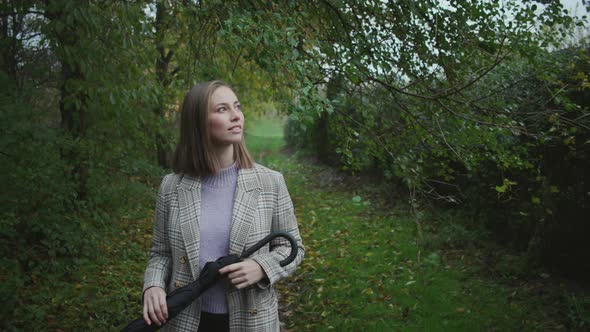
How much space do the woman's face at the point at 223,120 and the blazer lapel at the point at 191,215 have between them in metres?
0.25

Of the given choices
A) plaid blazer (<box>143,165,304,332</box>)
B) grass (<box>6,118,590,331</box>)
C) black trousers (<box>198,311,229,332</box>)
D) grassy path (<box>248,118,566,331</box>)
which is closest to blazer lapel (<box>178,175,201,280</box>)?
plaid blazer (<box>143,165,304,332</box>)

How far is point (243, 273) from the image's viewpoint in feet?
6.16

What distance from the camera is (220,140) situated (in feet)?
6.86

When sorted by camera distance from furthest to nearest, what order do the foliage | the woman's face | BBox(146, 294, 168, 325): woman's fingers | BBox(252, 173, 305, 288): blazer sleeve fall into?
the foliage, the woman's face, BBox(252, 173, 305, 288): blazer sleeve, BBox(146, 294, 168, 325): woman's fingers

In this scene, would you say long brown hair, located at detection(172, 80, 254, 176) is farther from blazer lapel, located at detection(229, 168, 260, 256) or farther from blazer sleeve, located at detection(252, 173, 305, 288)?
blazer sleeve, located at detection(252, 173, 305, 288)

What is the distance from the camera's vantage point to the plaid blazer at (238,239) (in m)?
1.99

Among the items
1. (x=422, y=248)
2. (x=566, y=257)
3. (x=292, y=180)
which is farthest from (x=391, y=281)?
(x=292, y=180)

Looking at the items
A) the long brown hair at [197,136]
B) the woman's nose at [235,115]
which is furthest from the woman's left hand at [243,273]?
the woman's nose at [235,115]

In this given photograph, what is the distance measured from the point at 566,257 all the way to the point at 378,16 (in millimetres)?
3443

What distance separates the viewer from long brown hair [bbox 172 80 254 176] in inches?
82.1

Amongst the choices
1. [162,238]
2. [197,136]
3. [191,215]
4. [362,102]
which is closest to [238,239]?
[191,215]

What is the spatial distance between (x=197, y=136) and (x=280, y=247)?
654mm

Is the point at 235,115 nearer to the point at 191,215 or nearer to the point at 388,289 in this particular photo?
the point at 191,215

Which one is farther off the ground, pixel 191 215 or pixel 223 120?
pixel 223 120
